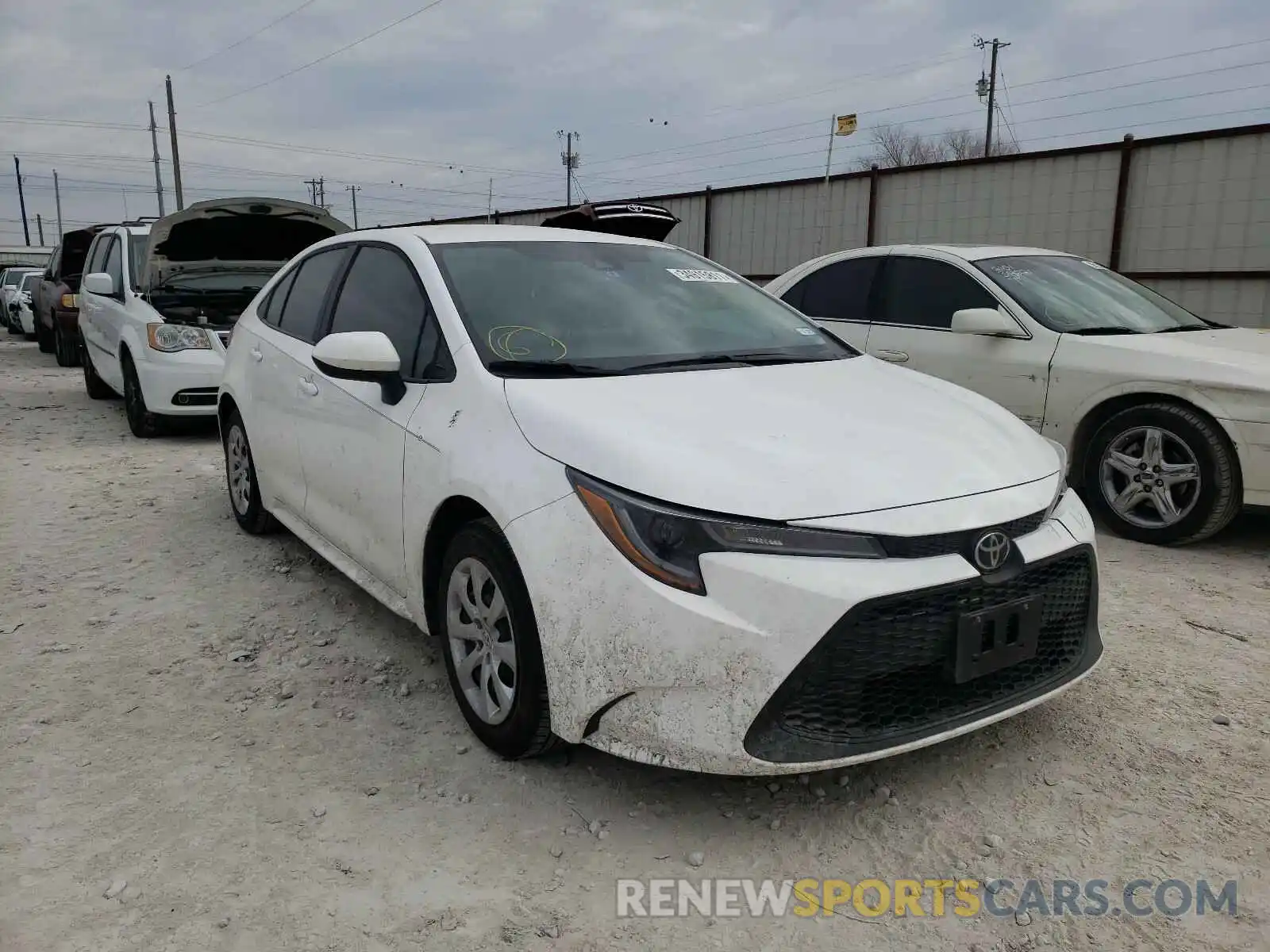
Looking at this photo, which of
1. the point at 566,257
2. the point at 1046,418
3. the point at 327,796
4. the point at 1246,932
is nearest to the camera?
the point at 1246,932

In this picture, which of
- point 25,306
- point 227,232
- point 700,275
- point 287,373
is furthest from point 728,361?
point 25,306

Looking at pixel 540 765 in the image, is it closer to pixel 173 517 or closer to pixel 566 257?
pixel 566 257

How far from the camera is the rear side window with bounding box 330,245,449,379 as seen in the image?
3.16 metres

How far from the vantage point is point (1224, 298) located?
31.6 ft

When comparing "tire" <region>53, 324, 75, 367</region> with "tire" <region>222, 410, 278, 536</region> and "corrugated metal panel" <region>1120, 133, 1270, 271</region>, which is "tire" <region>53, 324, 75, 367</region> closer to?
"tire" <region>222, 410, 278, 536</region>

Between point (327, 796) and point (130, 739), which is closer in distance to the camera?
point (327, 796)

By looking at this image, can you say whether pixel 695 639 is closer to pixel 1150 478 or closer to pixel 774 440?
pixel 774 440

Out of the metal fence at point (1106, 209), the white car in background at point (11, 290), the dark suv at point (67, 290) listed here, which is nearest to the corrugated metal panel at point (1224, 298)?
the metal fence at point (1106, 209)

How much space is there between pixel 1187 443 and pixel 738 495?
337cm

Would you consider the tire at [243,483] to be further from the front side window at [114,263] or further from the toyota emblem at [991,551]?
the front side window at [114,263]

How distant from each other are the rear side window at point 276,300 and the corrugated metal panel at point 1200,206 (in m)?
9.07

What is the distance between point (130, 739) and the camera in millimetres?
2951

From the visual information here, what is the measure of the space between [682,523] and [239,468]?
11.4 ft

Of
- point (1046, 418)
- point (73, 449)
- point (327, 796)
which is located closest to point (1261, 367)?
point (1046, 418)
